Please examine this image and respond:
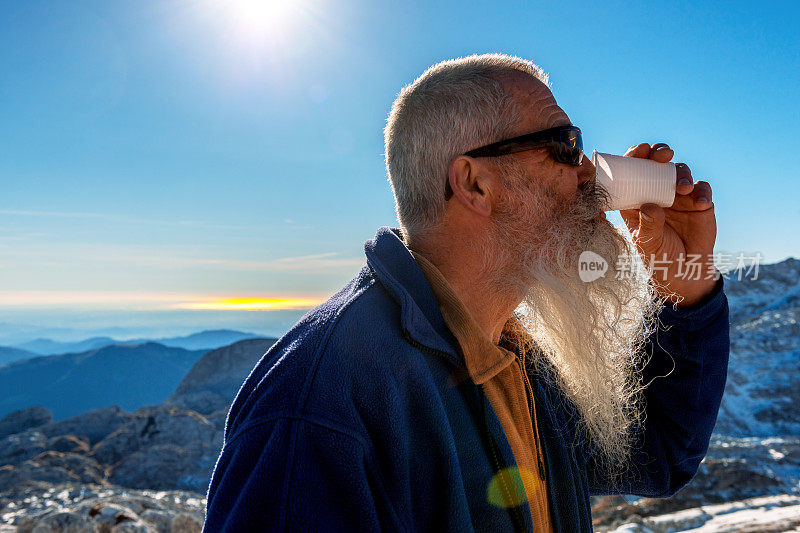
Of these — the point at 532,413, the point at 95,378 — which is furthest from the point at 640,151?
the point at 95,378

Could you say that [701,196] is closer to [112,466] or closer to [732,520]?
[732,520]

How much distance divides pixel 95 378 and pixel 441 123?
10959 centimetres

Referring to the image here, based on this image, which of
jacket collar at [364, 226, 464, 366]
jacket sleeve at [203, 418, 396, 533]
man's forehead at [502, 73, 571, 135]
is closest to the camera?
jacket sleeve at [203, 418, 396, 533]

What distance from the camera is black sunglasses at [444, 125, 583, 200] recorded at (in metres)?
1.97

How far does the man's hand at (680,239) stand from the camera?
2422 millimetres

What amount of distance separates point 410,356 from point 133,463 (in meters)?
22.3

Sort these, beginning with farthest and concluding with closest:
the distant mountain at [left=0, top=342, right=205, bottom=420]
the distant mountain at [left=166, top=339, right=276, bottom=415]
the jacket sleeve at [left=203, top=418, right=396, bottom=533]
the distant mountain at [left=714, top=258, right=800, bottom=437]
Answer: the distant mountain at [left=0, top=342, right=205, bottom=420] → the distant mountain at [left=166, top=339, right=276, bottom=415] → the distant mountain at [left=714, top=258, right=800, bottom=437] → the jacket sleeve at [left=203, top=418, right=396, bottom=533]

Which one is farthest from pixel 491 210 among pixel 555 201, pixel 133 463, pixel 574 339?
pixel 133 463

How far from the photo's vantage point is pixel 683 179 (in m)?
2.36

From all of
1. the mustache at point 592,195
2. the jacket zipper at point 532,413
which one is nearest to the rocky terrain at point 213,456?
the jacket zipper at point 532,413

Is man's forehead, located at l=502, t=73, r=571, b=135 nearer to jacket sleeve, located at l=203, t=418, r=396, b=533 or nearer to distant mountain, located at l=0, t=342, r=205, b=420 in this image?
jacket sleeve, located at l=203, t=418, r=396, b=533

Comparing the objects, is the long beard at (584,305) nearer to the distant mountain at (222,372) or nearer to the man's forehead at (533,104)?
the man's forehead at (533,104)

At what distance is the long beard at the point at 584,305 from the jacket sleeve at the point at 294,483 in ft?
3.50

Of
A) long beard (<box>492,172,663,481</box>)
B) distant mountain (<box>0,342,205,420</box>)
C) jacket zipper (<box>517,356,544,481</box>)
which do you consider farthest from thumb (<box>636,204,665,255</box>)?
distant mountain (<box>0,342,205,420</box>)
